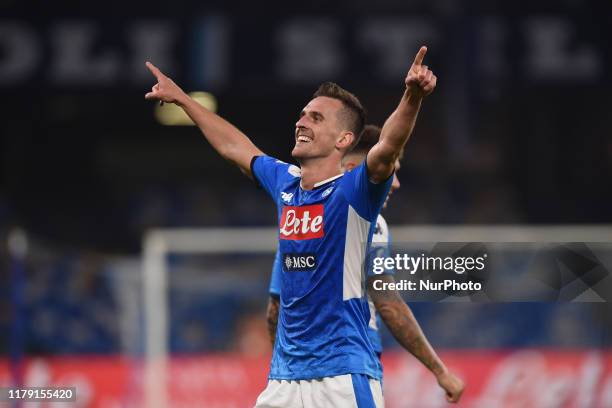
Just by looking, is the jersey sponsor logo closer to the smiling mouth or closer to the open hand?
the smiling mouth

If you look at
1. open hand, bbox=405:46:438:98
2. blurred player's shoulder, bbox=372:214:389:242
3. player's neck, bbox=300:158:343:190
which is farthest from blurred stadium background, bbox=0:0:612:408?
open hand, bbox=405:46:438:98

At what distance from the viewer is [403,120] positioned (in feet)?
15.5

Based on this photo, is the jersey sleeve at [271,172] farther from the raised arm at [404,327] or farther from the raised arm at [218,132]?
the raised arm at [404,327]

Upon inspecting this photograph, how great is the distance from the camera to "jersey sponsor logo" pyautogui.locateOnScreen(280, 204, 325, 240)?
202 inches

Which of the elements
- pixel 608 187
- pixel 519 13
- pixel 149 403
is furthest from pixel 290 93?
pixel 149 403

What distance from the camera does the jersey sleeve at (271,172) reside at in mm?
5516

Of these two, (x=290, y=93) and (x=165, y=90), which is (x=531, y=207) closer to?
(x=290, y=93)

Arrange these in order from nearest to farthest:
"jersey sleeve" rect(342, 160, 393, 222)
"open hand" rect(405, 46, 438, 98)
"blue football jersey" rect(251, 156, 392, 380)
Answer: "open hand" rect(405, 46, 438, 98) → "jersey sleeve" rect(342, 160, 393, 222) → "blue football jersey" rect(251, 156, 392, 380)

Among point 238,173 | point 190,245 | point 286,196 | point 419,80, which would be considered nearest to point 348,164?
point 286,196

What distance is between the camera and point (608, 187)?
15164mm

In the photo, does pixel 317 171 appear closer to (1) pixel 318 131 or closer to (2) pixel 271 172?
(1) pixel 318 131

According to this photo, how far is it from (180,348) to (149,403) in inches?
27.4

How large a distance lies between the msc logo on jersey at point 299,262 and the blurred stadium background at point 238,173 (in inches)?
203

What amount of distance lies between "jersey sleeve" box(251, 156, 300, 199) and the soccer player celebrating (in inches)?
7.4
